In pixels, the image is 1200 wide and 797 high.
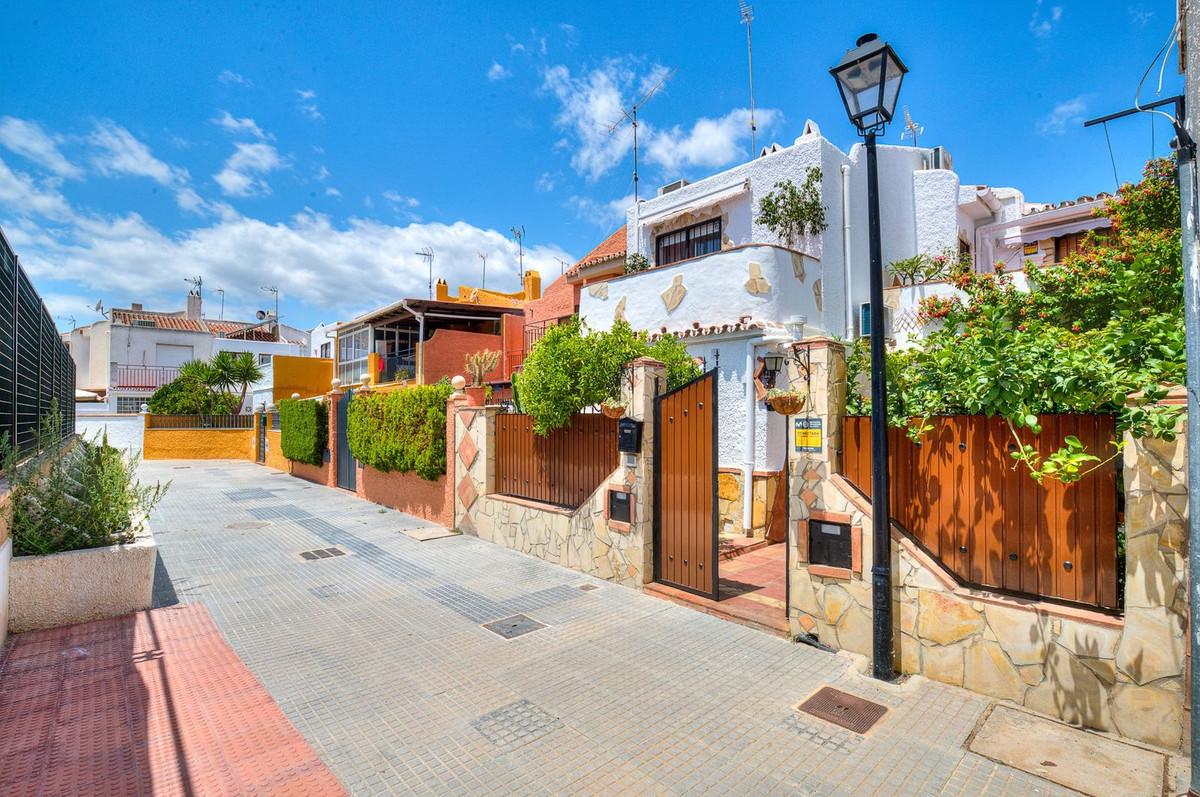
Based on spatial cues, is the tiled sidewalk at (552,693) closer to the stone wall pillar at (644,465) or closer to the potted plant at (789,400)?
the stone wall pillar at (644,465)

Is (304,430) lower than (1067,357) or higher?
lower

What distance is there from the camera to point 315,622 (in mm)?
6480

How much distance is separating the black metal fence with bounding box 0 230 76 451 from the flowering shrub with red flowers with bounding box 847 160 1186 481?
930 centimetres

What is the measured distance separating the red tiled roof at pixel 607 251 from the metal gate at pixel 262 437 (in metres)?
16.7

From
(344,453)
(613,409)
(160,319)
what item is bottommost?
(344,453)

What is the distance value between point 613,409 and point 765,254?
15.9ft

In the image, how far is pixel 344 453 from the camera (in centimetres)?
1694

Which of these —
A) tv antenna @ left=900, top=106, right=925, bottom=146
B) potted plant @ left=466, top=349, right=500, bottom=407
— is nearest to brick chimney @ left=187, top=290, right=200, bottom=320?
potted plant @ left=466, top=349, right=500, bottom=407

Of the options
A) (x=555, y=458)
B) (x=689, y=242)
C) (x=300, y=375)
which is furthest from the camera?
(x=300, y=375)

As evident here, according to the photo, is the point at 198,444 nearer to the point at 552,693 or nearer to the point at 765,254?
the point at 765,254

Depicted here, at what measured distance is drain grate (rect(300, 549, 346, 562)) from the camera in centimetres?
937

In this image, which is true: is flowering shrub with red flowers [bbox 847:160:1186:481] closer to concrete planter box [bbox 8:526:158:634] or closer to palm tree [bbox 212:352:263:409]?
concrete planter box [bbox 8:526:158:634]

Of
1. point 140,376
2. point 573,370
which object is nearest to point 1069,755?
point 573,370

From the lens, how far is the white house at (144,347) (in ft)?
129
